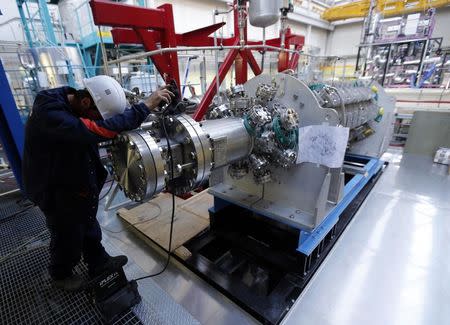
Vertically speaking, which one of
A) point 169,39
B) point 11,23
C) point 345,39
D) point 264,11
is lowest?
point 169,39

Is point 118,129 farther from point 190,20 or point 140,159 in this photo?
point 190,20

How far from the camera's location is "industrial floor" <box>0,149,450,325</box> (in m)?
1.03

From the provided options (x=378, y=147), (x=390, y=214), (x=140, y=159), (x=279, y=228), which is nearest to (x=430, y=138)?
(x=378, y=147)

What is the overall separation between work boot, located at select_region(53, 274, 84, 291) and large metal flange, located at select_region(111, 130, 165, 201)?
0.66m

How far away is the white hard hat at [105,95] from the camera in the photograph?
0.77 m

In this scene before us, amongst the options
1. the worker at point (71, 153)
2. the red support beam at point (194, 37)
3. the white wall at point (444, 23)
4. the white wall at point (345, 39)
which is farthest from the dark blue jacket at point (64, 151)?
the white wall at point (444, 23)

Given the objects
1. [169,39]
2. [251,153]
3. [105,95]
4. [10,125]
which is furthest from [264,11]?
[10,125]

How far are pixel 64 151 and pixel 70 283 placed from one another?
66cm

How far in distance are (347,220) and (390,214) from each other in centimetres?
40

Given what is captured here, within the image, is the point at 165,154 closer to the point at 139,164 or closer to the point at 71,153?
the point at 139,164

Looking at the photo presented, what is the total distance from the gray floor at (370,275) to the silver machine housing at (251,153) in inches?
14.7

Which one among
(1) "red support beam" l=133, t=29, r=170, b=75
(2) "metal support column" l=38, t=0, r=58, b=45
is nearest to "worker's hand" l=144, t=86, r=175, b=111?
(1) "red support beam" l=133, t=29, r=170, b=75

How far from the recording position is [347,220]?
1646mm

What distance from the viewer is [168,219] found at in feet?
5.38
